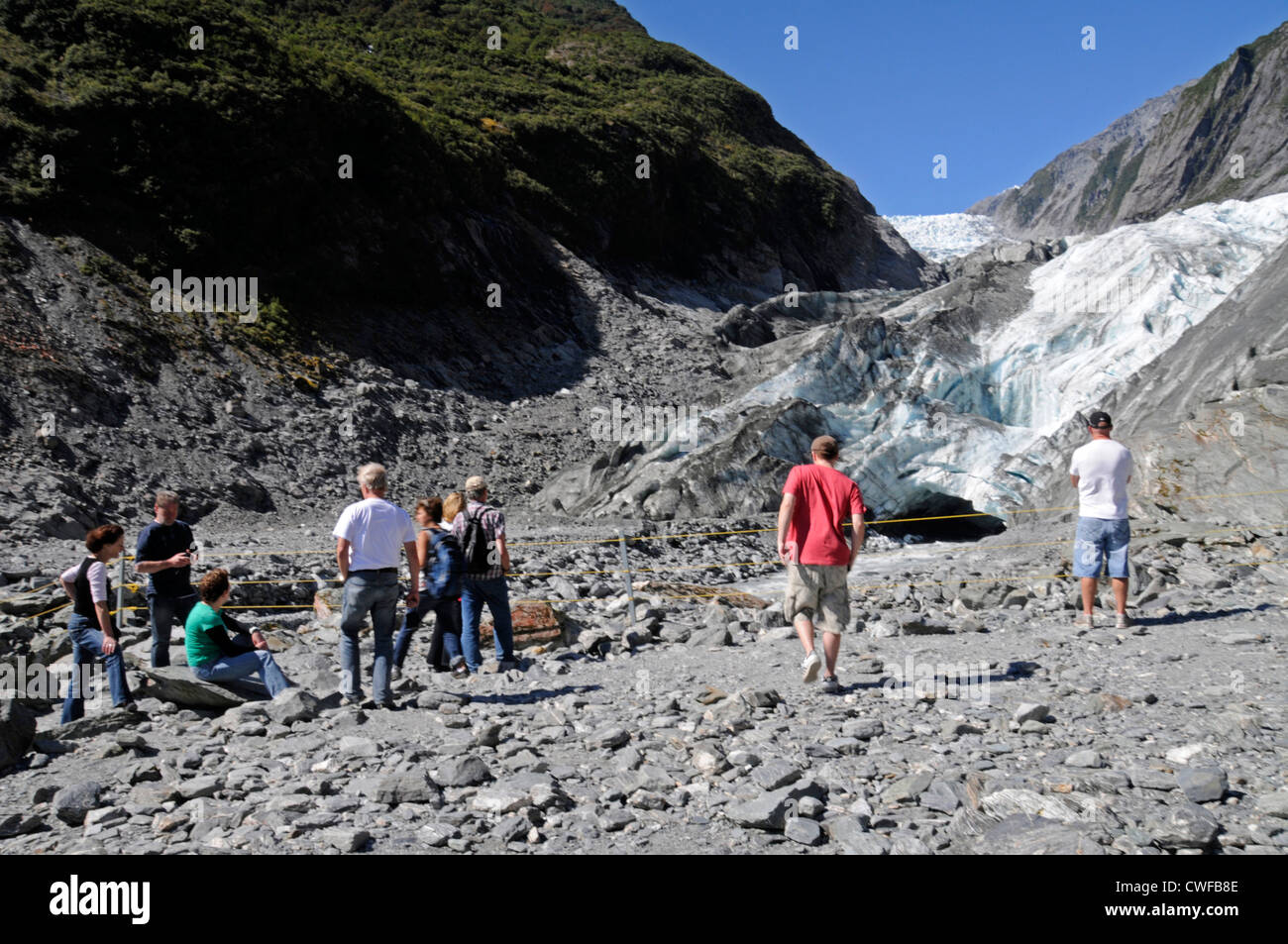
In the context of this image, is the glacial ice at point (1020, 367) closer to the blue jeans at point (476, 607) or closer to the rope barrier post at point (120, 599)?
the blue jeans at point (476, 607)

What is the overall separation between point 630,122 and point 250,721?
41378 mm

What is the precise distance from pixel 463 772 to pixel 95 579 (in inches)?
134

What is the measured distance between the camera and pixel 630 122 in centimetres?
4247

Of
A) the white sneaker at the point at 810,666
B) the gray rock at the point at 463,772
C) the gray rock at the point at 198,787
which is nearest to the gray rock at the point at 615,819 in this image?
the gray rock at the point at 463,772

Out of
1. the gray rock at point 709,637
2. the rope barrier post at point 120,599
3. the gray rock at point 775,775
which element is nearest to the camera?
the gray rock at point 775,775

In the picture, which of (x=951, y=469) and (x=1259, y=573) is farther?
(x=951, y=469)

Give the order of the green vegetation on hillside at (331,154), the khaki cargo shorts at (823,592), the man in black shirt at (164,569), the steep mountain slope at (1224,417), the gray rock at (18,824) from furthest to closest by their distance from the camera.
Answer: the green vegetation on hillside at (331,154)
the steep mountain slope at (1224,417)
the man in black shirt at (164,569)
the khaki cargo shorts at (823,592)
the gray rock at (18,824)

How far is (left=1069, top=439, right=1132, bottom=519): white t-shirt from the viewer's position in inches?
282

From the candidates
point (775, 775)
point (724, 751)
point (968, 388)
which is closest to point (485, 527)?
point (724, 751)

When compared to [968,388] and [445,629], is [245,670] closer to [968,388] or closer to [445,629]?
[445,629]

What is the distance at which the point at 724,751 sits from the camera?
4723 millimetres

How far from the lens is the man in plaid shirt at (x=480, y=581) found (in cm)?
713
